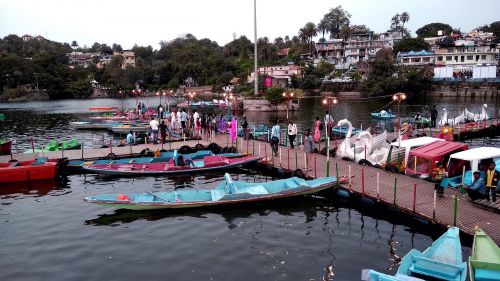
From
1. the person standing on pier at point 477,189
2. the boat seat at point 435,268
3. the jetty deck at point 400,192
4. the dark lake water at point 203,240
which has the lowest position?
the dark lake water at point 203,240

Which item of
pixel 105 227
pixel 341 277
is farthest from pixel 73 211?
pixel 341 277

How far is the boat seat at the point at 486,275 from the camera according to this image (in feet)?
34.9

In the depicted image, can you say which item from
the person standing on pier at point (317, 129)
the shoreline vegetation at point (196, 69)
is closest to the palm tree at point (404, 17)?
the shoreline vegetation at point (196, 69)

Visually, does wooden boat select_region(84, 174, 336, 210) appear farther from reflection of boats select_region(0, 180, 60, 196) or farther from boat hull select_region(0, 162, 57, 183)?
boat hull select_region(0, 162, 57, 183)

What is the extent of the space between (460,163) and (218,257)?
529 inches

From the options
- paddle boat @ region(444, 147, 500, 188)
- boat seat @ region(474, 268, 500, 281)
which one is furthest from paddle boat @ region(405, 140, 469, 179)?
boat seat @ region(474, 268, 500, 281)

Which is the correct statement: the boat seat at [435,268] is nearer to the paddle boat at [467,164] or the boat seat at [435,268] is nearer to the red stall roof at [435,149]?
the paddle boat at [467,164]

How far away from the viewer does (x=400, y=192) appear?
18.5m

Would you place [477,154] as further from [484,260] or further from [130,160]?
[130,160]

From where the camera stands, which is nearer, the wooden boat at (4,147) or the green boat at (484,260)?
the green boat at (484,260)

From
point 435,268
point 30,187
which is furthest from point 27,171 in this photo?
point 435,268

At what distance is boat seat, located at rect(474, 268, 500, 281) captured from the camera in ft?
34.9

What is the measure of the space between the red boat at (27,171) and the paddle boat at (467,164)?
23.1m

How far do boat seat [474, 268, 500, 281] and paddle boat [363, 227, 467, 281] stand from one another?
313 mm
